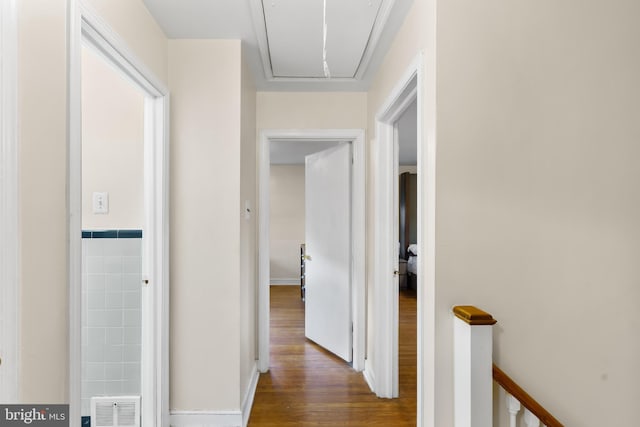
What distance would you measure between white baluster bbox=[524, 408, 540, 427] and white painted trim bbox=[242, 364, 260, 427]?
5.16ft

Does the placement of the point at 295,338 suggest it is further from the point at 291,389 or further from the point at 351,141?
Answer: the point at 351,141

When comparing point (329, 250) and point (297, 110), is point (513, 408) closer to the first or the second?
point (329, 250)

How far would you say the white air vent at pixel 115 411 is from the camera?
1.92 meters

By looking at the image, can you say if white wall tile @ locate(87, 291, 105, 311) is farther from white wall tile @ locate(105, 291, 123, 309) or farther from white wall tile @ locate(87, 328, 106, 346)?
white wall tile @ locate(87, 328, 106, 346)

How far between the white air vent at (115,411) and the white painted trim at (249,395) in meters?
0.61

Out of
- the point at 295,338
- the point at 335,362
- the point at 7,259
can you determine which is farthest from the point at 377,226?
the point at 7,259

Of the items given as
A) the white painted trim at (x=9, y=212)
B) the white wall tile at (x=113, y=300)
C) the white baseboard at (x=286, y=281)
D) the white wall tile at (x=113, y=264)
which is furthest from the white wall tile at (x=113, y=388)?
the white baseboard at (x=286, y=281)

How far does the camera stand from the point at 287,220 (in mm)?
6059

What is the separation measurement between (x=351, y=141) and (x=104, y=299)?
2160 mm

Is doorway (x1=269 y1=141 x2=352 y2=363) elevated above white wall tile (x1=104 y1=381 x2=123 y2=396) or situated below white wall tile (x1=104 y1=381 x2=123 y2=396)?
above

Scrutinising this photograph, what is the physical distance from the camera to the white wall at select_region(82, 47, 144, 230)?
76.8 inches

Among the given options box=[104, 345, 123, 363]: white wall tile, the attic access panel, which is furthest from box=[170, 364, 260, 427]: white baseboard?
the attic access panel

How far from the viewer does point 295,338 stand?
3.49 metres

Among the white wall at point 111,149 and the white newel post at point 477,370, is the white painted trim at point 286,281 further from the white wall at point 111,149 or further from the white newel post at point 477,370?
the white newel post at point 477,370
